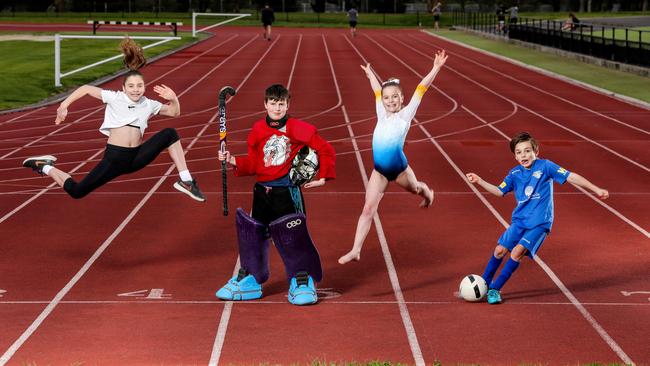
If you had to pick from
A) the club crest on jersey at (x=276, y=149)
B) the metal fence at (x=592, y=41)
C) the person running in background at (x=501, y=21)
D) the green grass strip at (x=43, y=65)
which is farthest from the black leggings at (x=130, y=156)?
the person running in background at (x=501, y=21)

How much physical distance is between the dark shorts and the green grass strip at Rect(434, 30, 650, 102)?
21157mm

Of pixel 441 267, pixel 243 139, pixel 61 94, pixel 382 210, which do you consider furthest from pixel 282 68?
pixel 441 267

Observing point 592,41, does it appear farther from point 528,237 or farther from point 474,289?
point 528,237

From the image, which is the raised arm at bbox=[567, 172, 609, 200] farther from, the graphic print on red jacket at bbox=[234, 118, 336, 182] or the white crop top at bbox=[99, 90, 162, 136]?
the white crop top at bbox=[99, 90, 162, 136]

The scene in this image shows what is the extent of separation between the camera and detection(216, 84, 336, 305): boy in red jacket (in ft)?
32.7

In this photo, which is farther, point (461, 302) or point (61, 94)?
point (61, 94)

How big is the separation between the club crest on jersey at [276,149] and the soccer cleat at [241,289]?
1.05 meters

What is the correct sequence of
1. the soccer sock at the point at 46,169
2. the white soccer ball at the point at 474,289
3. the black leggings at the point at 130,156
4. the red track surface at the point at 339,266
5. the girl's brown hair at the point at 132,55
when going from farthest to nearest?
the soccer sock at the point at 46,169 < the black leggings at the point at 130,156 < the girl's brown hair at the point at 132,55 < the white soccer ball at the point at 474,289 < the red track surface at the point at 339,266

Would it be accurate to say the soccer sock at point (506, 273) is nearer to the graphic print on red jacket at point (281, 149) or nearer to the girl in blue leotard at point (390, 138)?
the girl in blue leotard at point (390, 138)

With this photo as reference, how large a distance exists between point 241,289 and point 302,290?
1.89ft

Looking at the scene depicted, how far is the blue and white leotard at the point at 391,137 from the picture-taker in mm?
10398

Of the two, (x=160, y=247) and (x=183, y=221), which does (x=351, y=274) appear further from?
(x=183, y=221)

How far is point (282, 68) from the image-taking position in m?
40.3

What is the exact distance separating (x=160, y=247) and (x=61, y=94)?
18284 mm
